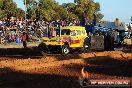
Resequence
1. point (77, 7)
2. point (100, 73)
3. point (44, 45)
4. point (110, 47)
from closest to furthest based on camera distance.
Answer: point (100, 73), point (44, 45), point (110, 47), point (77, 7)

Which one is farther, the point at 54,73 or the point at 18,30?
the point at 18,30

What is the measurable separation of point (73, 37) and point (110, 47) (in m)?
6.32

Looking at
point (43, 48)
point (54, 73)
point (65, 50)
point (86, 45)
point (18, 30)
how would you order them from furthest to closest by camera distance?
point (18, 30)
point (86, 45)
point (65, 50)
point (43, 48)
point (54, 73)

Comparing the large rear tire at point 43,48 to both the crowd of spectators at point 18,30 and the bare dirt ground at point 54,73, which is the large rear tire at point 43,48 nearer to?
the bare dirt ground at point 54,73

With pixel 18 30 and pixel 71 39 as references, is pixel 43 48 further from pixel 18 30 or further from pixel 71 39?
pixel 18 30

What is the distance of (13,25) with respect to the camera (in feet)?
128

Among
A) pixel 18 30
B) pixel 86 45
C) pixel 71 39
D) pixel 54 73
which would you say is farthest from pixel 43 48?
pixel 18 30

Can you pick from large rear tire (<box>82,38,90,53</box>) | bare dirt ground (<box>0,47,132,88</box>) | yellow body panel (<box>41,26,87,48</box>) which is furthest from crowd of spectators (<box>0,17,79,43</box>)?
bare dirt ground (<box>0,47,132,88</box>)

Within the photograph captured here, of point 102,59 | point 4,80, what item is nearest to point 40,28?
point 102,59

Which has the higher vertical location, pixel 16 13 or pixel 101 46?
pixel 16 13

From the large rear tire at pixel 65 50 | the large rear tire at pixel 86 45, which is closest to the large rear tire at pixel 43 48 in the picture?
the large rear tire at pixel 65 50

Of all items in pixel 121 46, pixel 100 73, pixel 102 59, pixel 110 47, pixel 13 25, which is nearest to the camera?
pixel 100 73

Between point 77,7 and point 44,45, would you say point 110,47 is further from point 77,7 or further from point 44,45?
point 77,7

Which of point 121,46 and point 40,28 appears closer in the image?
point 121,46
